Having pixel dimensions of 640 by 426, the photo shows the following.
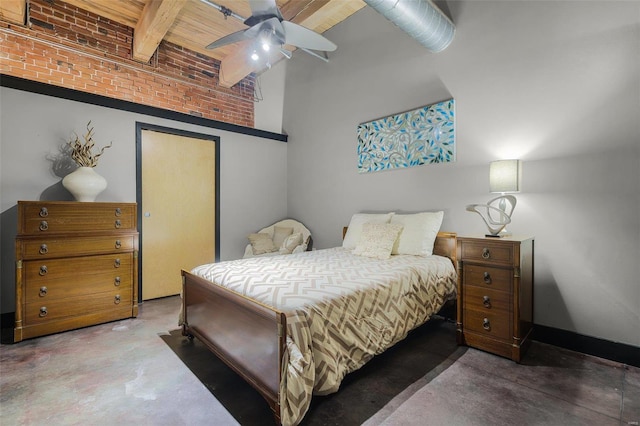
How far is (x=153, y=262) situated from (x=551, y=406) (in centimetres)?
383

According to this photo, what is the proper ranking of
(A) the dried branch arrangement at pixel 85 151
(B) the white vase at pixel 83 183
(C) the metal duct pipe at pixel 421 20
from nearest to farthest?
(C) the metal duct pipe at pixel 421 20 < (B) the white vase at pixel 83 183 < (A) the dried branch arrangement at pixel 85 151

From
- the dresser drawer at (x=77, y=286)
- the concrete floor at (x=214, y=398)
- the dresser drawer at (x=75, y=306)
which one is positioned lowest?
the concrete floor at (x=214, y=398)

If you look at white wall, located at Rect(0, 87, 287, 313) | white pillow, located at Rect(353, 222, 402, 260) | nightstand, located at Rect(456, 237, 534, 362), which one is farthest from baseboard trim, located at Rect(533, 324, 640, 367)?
white wall, located at Rect(0, 87, 287, 313)

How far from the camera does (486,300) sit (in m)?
2.17

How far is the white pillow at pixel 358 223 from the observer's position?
320cm

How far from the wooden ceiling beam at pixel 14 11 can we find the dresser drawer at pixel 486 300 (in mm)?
4903

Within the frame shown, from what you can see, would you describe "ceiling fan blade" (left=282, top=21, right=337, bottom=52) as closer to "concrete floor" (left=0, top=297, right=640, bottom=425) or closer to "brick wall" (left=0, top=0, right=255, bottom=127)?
"brick wall" (left=0, top=0, right=255, bottom=127)

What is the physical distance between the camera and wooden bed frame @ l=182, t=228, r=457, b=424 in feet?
4.68

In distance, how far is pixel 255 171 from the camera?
4.55m

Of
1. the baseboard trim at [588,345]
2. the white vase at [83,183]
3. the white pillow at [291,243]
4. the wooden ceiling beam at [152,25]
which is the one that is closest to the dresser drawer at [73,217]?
the white vase at [83,183]

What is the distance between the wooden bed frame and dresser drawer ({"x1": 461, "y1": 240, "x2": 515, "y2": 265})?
1574 millimetres

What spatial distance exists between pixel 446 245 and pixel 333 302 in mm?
1696

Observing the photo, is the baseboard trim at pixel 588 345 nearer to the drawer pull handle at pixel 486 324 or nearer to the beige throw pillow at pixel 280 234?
the drawer pull handle at pixel 486 324

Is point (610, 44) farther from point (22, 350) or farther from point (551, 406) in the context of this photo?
point (22, 350)
